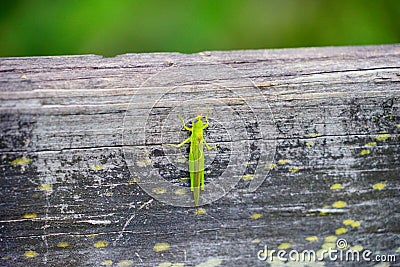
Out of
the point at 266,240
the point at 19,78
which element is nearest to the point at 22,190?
the point at 19,78

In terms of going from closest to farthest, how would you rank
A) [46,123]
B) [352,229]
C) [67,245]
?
[46,123], [67,245], [352,229]

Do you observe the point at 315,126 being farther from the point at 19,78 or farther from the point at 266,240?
the point at 19,78

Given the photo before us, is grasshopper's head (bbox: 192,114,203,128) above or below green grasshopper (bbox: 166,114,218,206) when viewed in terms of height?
above

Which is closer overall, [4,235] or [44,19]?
[4,235]

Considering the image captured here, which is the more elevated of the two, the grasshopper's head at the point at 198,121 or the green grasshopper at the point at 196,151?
the grasshopper's head at the point at 198,121
